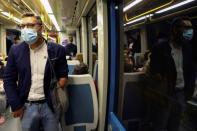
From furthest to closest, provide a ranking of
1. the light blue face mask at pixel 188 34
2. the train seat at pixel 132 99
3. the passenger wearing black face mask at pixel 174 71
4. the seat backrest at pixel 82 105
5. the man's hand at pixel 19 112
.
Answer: the seat backrest at pixel 82 105, the train seat at pixel 132 99, the man's hand at pixel 19 112, the passenger wearing black face mask at pixel 174 71, the light blue face mask at pixel 188 34

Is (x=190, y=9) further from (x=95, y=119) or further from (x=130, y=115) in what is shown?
(x=95, y=119)

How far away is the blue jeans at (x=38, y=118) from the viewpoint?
243 centimetres

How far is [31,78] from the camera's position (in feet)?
8.00

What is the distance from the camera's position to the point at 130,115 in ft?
9.54

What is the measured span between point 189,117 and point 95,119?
1.57m

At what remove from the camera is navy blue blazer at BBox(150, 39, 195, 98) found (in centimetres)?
166

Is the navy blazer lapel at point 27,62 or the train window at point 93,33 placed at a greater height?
the train window at point 93,33

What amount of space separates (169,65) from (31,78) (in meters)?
1.27

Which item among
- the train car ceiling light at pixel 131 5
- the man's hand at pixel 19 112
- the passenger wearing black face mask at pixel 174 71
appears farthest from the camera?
the man's hand at pixel 19 112

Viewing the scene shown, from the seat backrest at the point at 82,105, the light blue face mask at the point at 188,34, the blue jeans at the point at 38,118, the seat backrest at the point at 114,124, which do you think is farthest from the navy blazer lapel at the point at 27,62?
the light blue face mask at the point at 188,34

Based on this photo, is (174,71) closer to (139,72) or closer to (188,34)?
(188,34)

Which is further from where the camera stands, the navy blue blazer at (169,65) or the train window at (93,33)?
the train window at (93,33)

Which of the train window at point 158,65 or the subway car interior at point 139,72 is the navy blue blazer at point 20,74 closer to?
the subway car interior at point 139,72

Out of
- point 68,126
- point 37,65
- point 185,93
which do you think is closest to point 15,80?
point 37,65
